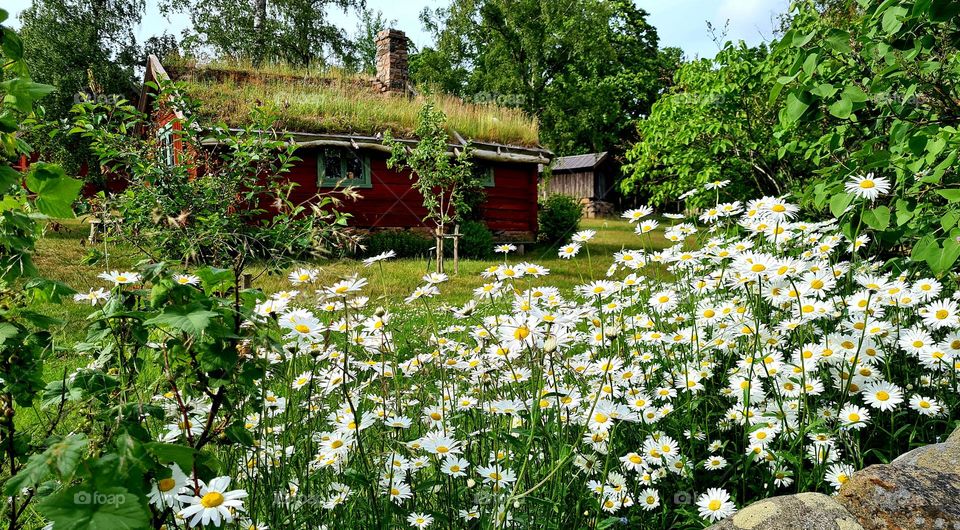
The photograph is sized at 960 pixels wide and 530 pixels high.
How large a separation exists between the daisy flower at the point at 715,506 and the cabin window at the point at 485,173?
554 inches

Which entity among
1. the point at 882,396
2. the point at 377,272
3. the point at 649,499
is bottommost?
the point at 377,272

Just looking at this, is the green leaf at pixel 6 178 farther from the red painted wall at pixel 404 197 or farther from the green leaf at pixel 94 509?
the red painted wall at pixel 404 197

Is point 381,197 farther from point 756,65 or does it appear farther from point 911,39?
point 911,39

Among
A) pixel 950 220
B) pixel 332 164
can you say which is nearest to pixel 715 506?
pixel 950 220

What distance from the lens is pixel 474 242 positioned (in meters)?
14.2

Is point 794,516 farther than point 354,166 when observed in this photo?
No

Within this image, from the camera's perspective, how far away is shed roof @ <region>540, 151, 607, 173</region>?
30.6 meters

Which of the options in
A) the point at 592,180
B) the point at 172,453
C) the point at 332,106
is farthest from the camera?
the point at 592,180

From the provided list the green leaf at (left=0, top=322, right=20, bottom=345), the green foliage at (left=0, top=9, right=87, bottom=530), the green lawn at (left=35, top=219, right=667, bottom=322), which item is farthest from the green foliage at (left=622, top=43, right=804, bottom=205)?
the green leaf at (left=0, top=322, right=20, bottom=345)

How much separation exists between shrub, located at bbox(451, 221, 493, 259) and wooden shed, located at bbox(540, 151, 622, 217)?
53.2 ft

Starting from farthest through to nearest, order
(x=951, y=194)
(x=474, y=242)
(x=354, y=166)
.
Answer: (x=354, y=166) < (x=474, y=242) < (x=951, y=194)

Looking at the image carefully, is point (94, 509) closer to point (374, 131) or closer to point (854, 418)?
point (854, 418)

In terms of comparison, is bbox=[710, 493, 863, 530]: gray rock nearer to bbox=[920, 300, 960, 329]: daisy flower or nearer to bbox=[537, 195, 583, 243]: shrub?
bbox=[920, 300, 960, 329]: daisy flower

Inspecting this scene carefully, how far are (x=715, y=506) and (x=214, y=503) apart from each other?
1.26 m
